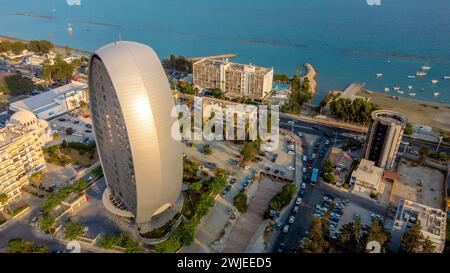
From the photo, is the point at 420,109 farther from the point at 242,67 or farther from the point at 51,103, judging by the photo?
the point at 51,103

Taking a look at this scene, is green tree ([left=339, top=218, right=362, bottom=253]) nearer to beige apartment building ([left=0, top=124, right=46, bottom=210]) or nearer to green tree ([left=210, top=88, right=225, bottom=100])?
beige apartment building ([left=0, top=124, right=46, bottom=210])

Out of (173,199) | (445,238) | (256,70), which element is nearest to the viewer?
(445,238)

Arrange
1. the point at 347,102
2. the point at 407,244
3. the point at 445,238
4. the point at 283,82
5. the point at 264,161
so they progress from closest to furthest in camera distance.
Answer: the point at 407,244
the point at 445,238
the point at 264,161
the point at 347,102
the point at 283,82

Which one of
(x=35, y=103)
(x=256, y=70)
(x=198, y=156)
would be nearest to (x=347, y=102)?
(x=256, y=70)

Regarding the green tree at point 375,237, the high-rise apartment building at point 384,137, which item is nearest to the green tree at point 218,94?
the high-rise apartment building at point 384,137

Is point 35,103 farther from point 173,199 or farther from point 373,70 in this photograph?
point 373,70

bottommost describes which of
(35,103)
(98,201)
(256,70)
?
(98,201)
